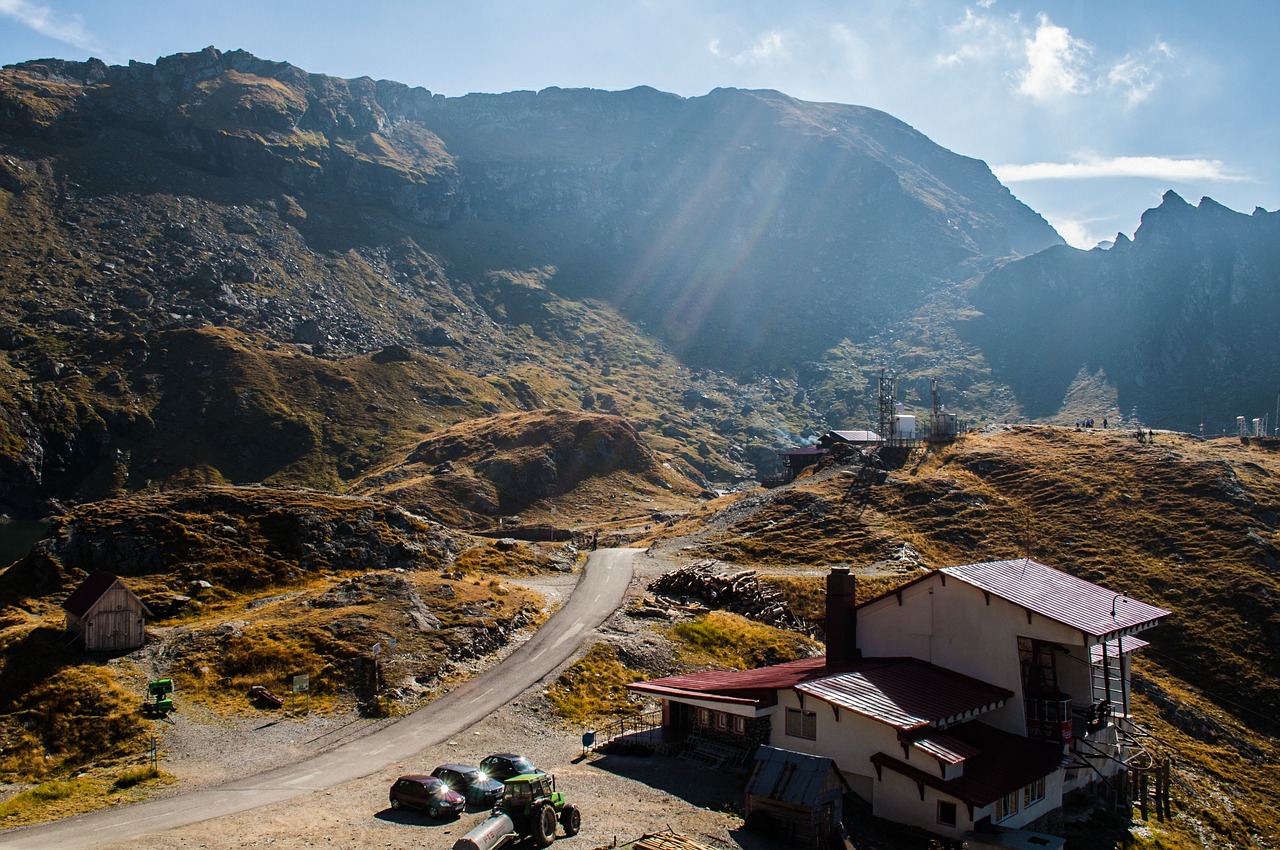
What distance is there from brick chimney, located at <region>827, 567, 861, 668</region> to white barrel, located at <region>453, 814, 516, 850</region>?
66.5ft

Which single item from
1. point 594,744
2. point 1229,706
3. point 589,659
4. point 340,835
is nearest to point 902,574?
point 1229,706

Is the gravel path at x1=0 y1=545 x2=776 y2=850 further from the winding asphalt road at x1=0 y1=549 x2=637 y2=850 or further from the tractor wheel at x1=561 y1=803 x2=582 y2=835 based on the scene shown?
the winding asphalt road at x1=0 y1=549 x2=637 y2=850

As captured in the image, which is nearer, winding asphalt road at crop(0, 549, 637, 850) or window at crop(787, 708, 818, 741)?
winding asphalt road at crop(0, 549, 637, 850)

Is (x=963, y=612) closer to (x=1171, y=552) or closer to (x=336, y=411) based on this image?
(x=1171, y=552)

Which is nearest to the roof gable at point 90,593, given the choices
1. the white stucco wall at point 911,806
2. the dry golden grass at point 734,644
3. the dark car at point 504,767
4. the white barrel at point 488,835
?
the dark car at point 504,767

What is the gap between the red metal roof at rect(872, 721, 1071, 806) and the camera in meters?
30.1

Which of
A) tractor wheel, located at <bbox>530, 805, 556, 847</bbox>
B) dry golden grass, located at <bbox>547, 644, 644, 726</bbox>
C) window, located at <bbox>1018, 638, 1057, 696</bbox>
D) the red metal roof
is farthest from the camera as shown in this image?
dry golden grass, located at <bbox>547, 644, 644, 726</bbox>

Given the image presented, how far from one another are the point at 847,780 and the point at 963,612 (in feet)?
30.9

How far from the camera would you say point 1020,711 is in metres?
35.6

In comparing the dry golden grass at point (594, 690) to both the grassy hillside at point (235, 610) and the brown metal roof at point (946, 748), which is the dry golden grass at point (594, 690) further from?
A: the brown metal roof at point (946, 748)

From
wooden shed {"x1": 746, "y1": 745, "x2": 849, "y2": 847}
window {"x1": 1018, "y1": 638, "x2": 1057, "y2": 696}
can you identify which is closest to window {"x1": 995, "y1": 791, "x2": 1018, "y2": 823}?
window {"x1": 1018, "y1": 638, "x2": 1057, "y2": 696}

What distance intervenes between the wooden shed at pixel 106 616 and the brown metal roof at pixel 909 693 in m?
33.3

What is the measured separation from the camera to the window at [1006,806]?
31188mm

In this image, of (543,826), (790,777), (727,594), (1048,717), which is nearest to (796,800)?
(790,777)
